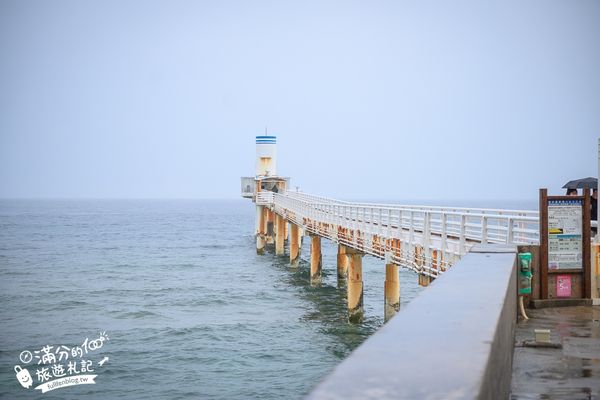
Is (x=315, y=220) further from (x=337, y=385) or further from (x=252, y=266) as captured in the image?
(x=337, y=385)

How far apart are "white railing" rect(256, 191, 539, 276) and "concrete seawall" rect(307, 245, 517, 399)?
7.90 m

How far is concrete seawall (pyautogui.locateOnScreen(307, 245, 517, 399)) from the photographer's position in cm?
219

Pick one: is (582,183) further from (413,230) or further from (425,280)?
(425,280)

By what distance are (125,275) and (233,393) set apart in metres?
24.4

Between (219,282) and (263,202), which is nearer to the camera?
(219,282)

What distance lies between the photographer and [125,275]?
38656mm

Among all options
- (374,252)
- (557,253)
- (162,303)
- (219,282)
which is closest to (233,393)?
(374,252)

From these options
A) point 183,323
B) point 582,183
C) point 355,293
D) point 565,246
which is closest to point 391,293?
point 355,293

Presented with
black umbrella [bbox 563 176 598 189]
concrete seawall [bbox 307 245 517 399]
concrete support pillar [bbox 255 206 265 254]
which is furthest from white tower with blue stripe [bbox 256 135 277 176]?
concrete seawall [bbox 307 245 517 399]

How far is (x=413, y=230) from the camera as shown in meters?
19.7

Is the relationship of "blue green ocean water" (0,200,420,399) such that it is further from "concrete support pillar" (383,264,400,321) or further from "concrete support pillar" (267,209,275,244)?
"concrete support pillar" (267,209,275,244)

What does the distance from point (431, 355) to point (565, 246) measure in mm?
8323

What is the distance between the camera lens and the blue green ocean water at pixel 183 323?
16719 mm

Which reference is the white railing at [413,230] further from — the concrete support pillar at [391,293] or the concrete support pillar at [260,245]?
the concrete support pillar at [260,245]
